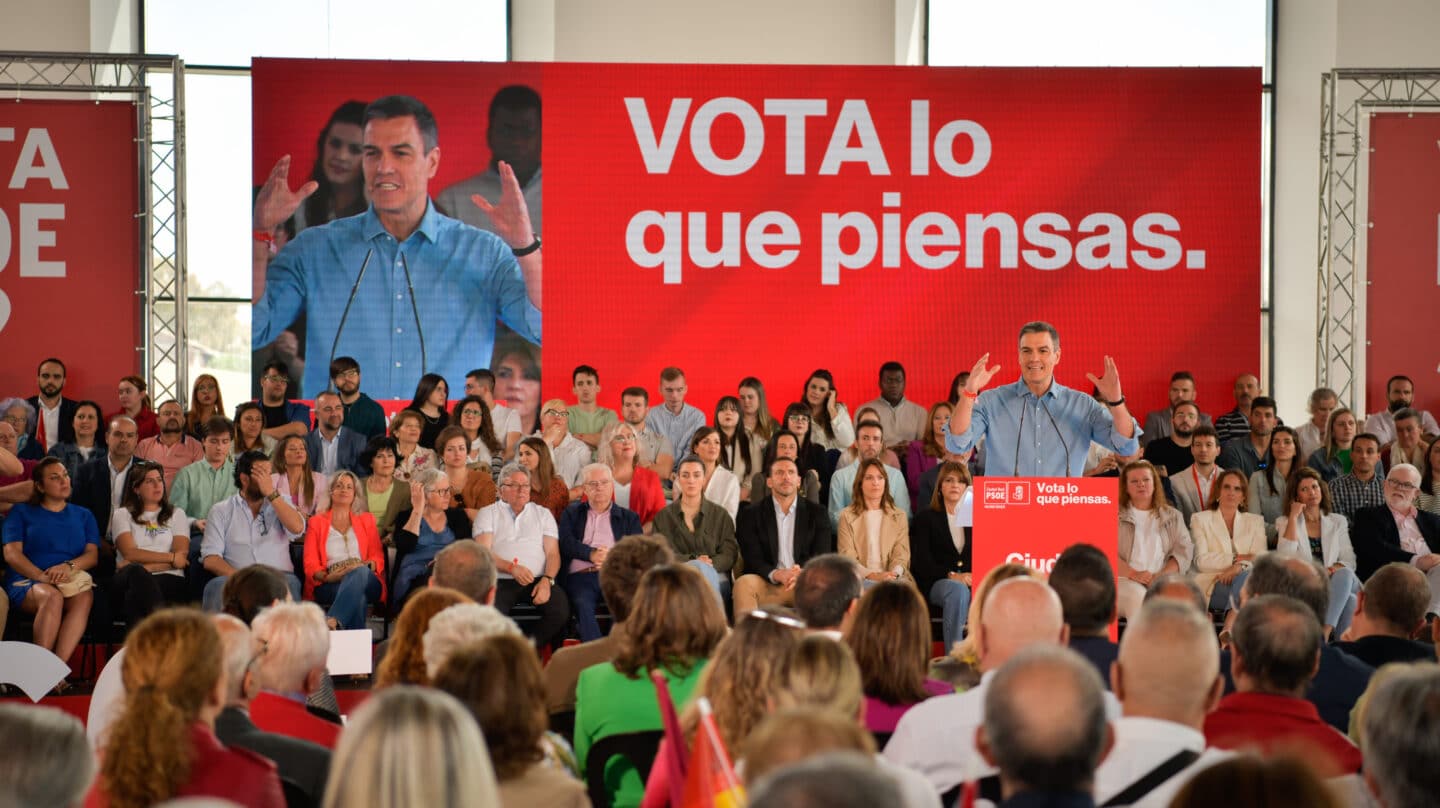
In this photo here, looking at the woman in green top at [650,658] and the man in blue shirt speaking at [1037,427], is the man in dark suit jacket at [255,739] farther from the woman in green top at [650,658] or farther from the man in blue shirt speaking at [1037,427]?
the man in blue shirt speaking at [1037,427]

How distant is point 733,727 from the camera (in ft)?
8.81

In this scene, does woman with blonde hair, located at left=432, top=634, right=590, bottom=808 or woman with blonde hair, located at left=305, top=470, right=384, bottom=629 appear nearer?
woman with blonde hair, located at left=432, top=634, right=590, bottom=808

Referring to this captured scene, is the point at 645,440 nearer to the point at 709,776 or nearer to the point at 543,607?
the point at 543,607

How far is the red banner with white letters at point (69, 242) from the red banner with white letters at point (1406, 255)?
894 centimetres

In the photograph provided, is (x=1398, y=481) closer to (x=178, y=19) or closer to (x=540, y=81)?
(x=540, y=81)

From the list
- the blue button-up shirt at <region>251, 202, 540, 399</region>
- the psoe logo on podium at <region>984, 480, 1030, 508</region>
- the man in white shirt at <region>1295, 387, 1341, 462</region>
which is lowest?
the psoe logo on podium at <region>984, 480, 1030, 508</region>

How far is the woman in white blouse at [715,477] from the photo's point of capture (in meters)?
8.34

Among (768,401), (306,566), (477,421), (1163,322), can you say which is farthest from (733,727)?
(1163,322)

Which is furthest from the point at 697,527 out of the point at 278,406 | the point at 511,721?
the point at 511,721

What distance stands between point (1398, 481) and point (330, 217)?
284 inches

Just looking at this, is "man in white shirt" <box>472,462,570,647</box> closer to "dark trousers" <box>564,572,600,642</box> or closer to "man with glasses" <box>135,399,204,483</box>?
"dark trousers" <box>564,572,600,642</box>

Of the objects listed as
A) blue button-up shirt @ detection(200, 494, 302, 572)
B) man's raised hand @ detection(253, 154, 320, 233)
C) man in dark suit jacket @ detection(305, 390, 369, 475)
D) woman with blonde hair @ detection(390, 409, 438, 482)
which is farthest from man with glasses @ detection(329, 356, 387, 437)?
blue button-up shirt @ detection(200, 494, 302, 572)

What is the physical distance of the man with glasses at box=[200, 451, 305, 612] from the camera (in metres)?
7.57

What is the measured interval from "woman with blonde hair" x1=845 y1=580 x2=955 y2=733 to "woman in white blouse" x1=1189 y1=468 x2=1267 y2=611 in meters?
5.18
